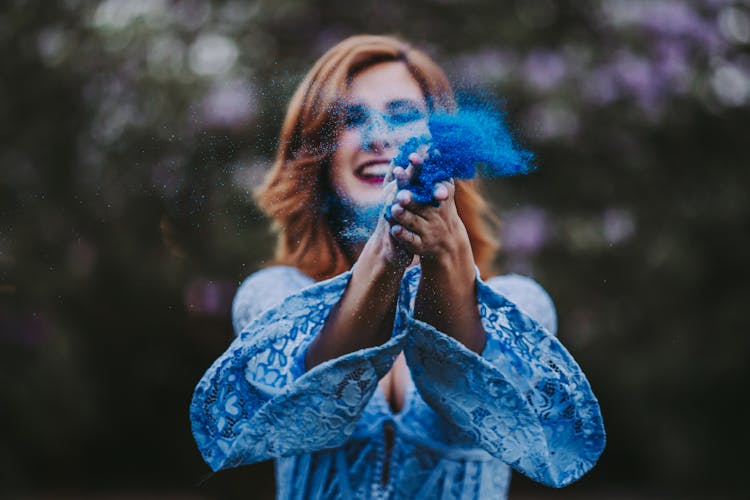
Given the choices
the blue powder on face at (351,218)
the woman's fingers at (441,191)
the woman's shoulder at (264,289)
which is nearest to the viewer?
the woman's fingers at (441,191)

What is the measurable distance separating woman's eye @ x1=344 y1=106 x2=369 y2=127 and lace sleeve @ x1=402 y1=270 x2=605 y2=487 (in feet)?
0.81

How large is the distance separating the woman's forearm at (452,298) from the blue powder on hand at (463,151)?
96mm

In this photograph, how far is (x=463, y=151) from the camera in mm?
857

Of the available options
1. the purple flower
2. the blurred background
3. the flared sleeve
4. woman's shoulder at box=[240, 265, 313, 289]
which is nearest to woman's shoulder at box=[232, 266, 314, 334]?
woman's shoulder at box=[240, 265, 313, 289]

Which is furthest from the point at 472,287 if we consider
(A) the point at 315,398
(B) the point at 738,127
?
(B) the point at 738,127

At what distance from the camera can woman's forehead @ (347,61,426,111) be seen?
1025mm

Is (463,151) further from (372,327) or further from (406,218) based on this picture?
(372,327)

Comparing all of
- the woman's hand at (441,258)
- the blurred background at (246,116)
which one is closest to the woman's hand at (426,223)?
the woman's hand at (441,258)

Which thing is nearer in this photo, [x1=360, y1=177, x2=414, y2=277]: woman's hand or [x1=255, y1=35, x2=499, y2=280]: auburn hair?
[x1=360, y1=177, x2=414, y2=277]: woman's hand

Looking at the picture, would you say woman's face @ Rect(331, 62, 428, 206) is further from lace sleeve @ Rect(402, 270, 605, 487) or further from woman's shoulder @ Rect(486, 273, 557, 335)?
woman's shoulder @ Rect(486, 273, 557, 335)

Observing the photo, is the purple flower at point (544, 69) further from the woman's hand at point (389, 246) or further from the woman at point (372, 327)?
the woman's hand at point (389, 246)

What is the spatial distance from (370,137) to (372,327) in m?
0.23

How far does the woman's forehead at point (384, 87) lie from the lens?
1.03 metres

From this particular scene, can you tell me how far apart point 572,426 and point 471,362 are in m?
0.18
